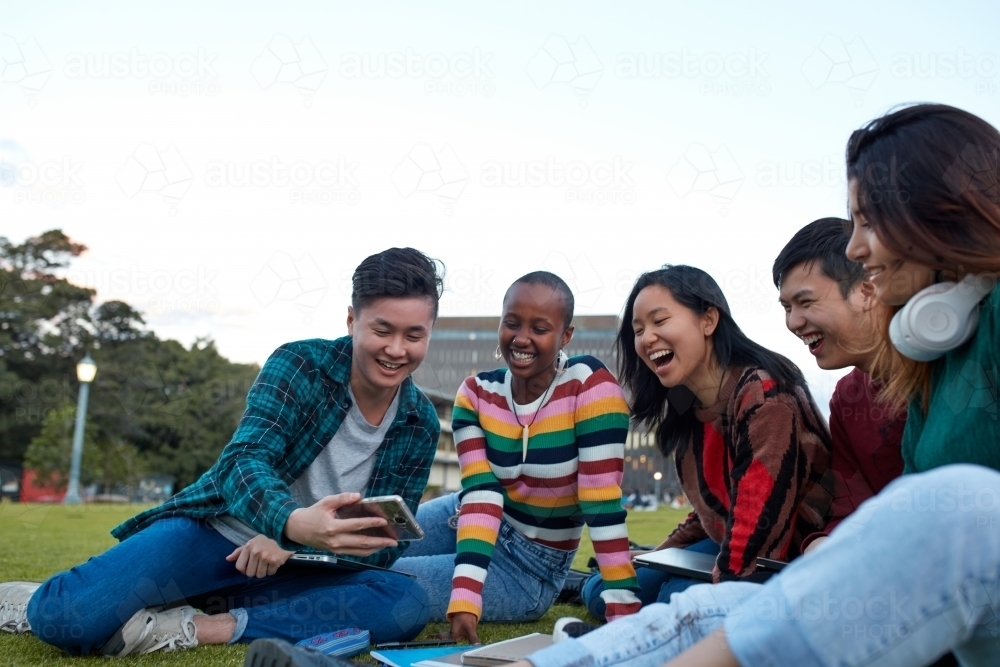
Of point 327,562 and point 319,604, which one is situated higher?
point 327,562

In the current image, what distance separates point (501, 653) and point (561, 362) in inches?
73.1

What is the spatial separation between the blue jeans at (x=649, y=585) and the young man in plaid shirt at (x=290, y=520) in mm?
924

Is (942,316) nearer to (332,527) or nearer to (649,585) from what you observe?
(332,527)

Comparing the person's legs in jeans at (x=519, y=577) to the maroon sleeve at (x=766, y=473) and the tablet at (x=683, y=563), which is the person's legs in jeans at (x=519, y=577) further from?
the maroon sleeve at (x=766, y=473)

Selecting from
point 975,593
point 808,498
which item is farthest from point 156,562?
point 975,593

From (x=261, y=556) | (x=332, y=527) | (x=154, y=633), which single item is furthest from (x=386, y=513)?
(x=154, y=633)

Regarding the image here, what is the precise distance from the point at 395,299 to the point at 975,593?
2.47m

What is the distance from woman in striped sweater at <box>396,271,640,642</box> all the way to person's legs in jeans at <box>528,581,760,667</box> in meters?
1.74

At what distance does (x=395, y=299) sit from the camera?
11.0 feet

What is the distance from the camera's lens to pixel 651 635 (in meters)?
1.55

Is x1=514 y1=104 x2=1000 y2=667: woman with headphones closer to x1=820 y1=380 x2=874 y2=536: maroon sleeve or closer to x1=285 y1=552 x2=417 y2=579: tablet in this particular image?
x1=820 y1=380 x2=874 y2=536: maroon sleeve

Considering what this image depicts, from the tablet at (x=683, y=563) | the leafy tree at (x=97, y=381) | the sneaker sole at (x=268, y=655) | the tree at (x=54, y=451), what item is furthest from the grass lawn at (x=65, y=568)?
the leafy tree at (x=97, y=381)

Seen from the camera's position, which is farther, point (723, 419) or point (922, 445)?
point (723, 419)

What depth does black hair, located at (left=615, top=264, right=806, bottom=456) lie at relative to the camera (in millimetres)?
3244
